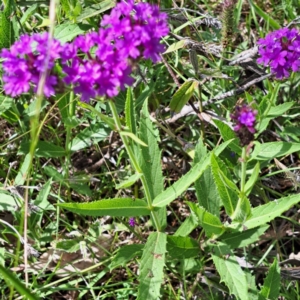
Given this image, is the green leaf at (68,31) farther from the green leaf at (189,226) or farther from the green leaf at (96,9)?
the green leaf at (189,226)

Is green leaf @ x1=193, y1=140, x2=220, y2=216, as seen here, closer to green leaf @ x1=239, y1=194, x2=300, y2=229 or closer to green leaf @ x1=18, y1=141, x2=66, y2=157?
green leaf @ x1=239, y1=194, x2=300, y2=229

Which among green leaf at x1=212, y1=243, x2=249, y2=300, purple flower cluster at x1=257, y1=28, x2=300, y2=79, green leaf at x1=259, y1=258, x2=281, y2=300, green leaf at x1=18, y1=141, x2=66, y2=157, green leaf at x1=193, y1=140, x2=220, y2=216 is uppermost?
purple flower cluster at x1=257, y1=28, x2=300, y2=79

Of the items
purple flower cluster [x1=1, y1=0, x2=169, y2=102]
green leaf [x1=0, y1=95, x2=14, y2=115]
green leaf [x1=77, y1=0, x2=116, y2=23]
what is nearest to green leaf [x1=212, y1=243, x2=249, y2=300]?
purple flower cluster [x1=1, y1=0, x2=169, y2=102]

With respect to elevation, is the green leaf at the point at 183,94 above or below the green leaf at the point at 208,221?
above

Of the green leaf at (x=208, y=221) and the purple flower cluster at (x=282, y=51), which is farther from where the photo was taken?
the purple flower cluster at (x=282, y=51)

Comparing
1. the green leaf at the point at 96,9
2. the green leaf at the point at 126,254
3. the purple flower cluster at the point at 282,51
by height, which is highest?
the green leaf at the point at 96,9

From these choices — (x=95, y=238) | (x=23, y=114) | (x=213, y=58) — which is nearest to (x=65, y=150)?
(x=23, y=114)

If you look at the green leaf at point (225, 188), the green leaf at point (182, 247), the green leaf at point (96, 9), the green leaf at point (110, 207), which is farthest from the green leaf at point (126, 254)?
the green leaf at point (96, 9)

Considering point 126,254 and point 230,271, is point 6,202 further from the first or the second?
point 230,271
